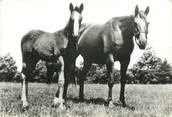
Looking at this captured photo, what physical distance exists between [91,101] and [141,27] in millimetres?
917

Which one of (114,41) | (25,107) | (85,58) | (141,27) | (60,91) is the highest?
(141,27)

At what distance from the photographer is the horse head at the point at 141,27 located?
4820 mm

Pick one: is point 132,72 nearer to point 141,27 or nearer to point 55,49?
point 141,27

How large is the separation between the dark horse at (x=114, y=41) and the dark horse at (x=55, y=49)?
237mm

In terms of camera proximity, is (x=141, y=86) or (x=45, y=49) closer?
(x=45, y=49)

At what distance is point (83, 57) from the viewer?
5059mm

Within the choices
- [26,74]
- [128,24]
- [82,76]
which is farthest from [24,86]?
[128,24]

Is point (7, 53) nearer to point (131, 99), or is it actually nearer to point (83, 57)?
point (83, 57)

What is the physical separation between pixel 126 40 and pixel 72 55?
0.56m

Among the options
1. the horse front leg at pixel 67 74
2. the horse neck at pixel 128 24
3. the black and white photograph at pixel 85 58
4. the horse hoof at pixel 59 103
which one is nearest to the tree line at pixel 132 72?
the black and white photograph at pixel 85 58

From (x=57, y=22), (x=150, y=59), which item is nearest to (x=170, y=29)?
(x=150, y=59)

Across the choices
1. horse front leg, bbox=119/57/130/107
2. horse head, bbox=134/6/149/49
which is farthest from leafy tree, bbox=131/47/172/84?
horse head, bbox=134/6/149/49

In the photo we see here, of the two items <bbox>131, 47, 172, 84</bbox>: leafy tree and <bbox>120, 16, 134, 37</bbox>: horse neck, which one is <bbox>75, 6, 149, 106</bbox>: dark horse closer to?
<bbox>120, 16, 134, 37</bbox>: horse neck

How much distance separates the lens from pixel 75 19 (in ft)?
15.5
